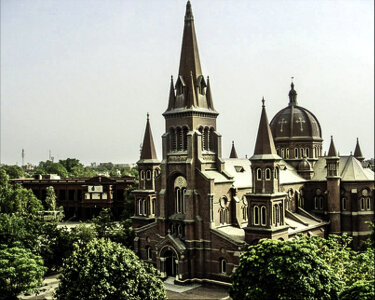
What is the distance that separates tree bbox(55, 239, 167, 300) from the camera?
91.1 ft

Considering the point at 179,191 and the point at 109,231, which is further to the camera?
the point at 109,231

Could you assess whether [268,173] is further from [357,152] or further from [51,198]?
[51,198]

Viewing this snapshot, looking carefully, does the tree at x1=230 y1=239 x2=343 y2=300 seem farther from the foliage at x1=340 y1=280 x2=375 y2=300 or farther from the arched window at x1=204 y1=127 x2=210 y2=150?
the arched window at x1=204 y1=127 x2=210 y2=150

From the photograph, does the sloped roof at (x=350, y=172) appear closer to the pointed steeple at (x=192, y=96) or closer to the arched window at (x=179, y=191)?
the arched window at (x=179, y=191)

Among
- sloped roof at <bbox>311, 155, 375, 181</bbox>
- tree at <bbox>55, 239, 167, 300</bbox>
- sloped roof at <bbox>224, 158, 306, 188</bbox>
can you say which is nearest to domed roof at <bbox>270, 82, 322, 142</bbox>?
sloped roof at <bbox>224, 158, 306, 188</bbox>

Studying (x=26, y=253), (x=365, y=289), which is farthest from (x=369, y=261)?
(x=26, y=253)

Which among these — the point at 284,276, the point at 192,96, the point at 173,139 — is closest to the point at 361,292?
the point at 284,276

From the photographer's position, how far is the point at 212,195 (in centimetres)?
4575

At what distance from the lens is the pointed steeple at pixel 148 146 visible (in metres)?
55.5

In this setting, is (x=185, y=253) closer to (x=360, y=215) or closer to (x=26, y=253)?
(x=26, y=253)

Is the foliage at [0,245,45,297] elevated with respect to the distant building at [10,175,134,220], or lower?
lower

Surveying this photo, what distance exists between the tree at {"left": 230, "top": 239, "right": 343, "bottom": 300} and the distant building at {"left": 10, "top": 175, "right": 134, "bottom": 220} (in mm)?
61508

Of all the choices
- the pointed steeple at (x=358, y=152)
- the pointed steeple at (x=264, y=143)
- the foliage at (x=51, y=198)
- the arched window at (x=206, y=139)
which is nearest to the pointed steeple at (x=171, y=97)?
the arched window at (x=206, y=139)

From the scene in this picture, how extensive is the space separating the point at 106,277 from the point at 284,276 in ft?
39.4
